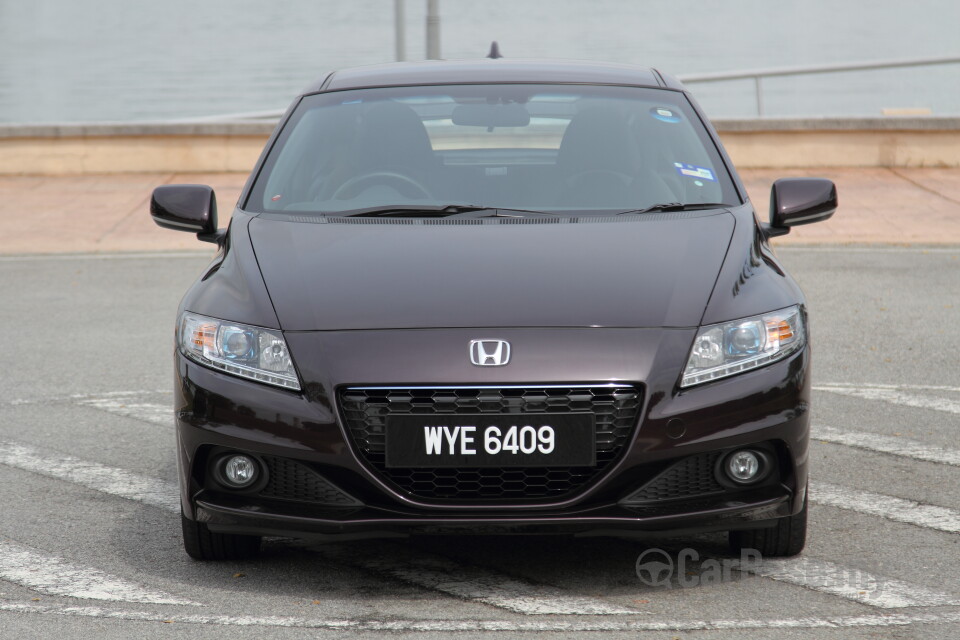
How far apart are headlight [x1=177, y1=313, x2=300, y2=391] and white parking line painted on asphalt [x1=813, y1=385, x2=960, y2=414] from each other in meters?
3.74

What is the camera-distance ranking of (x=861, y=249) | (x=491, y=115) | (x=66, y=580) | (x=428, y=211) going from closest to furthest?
(x=66, y=580) → (x=428, y=211) → (x=491, y=115) → (x=861, y=249)

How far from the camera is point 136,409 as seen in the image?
675cm

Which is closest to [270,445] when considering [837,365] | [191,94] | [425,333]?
[425,333]

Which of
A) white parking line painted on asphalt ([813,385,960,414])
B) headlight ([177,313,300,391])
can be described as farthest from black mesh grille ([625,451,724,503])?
white parking line painted on asphalt ([813,385,960,414])

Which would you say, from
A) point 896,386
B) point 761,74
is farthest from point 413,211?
point 761,74

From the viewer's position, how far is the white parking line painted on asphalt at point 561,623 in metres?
3.84

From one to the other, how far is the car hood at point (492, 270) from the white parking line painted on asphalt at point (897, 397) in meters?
2.36

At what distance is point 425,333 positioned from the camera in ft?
13.0

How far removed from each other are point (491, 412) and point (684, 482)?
60 centimetres

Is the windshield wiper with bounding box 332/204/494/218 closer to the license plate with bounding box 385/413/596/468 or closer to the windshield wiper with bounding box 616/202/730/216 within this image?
the windshield wiper with bounding box 616/202/730/216

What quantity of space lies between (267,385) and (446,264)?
0.71 meters

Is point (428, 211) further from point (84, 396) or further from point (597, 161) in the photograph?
point (84, 396)

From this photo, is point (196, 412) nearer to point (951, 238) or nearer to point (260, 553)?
point (260, 553)

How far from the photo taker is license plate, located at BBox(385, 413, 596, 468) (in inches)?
151
